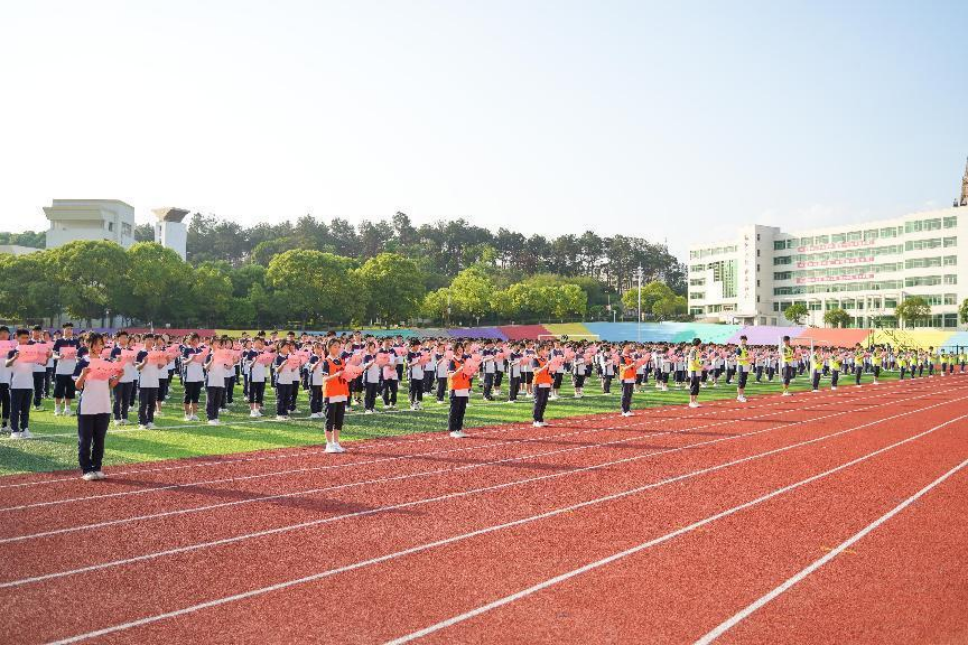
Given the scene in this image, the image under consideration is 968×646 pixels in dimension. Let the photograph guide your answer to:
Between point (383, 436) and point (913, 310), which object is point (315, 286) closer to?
point (383, 436)

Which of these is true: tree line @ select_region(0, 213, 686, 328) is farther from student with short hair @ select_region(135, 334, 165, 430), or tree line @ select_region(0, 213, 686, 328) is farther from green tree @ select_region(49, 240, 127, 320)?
student with short hair @ select_region(135, 334, 165, 430)

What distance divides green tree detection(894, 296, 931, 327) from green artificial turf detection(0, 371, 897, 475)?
221 ft

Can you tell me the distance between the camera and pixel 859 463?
1295 centimetres

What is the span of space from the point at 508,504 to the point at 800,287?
105 metres

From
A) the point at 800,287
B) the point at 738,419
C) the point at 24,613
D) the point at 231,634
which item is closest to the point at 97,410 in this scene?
the point at 24,613

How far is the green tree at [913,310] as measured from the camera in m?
80.6

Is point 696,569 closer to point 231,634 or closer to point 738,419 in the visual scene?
point 231,634

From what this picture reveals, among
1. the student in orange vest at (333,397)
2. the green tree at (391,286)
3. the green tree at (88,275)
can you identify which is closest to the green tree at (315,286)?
the green tree at (391,286)

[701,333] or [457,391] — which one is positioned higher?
[701,333]

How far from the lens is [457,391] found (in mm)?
15492

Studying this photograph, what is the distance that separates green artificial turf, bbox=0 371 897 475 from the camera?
40.7ft

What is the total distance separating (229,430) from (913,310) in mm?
82387

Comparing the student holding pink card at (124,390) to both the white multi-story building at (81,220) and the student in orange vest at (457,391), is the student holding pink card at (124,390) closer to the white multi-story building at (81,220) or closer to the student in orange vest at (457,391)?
the student in orange vest at (457,391)

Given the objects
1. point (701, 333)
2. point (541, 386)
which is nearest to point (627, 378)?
point (541, 386)
